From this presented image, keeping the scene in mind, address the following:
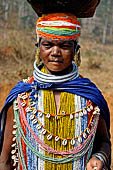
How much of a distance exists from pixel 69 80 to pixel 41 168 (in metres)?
0.58

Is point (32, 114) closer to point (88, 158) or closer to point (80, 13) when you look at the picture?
point (88, 158)

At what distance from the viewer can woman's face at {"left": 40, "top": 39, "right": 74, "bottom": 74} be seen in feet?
4.71

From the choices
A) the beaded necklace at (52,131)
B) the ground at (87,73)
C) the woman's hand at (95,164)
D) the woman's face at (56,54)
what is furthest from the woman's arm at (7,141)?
the ground at (87,73)

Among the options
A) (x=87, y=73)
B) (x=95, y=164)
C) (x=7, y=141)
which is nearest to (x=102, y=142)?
(x=95, y=164)

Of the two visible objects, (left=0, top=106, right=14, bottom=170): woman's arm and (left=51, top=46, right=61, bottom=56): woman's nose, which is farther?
(left=0, top=106, right=14, bottom=170): woman's arm

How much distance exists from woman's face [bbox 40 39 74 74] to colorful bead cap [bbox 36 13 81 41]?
0.04 meters

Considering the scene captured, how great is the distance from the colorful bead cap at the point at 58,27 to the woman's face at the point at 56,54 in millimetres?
36

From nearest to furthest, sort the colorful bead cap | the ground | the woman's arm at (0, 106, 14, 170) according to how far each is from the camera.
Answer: the colorful bead cap, the woman's arm at (0, 106, 14, 170), the ground

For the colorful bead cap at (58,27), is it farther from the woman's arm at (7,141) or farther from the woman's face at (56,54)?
the woman's arm at (7,141)

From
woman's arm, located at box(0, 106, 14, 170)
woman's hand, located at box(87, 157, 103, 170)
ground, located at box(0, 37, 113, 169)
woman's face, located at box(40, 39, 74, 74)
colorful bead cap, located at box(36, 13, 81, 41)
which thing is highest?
colorful bead cap, located at box(36, 13, 81, 41)

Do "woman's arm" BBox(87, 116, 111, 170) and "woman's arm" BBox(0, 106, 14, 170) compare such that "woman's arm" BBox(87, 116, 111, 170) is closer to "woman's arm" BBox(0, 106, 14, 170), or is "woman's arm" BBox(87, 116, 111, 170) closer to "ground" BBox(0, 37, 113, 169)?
"woman's arm" BBox(0, 106, 14, 170)

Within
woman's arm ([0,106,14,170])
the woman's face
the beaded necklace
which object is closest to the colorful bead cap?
the woman's face

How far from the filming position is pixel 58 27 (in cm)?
142

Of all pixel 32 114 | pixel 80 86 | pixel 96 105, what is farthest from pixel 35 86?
pixel 96 105
